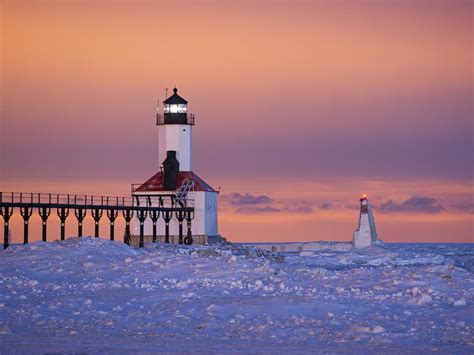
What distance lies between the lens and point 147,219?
78938 millimetres

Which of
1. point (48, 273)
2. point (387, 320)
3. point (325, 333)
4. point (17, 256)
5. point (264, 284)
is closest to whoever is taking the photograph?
point (325, 333)

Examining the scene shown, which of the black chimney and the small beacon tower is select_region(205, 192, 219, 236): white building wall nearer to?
the black chimney

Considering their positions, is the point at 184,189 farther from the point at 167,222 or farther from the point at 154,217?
the point at 154,217

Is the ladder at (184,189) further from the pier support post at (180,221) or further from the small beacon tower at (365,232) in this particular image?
the small beacon tower at (365,232)

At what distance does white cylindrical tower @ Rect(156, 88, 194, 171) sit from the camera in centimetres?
7956

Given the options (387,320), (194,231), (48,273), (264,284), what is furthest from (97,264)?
(194,231)

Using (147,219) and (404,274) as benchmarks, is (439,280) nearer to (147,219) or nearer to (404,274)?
(404,274)

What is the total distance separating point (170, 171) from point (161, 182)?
114 centimetres

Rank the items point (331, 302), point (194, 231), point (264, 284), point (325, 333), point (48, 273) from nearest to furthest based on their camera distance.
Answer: point (325, 333) < point (331, 302) < point (264, 284) < point (48, 273) < point (194, 231)

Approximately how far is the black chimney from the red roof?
0.29 meters

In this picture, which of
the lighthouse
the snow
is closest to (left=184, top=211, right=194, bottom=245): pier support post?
the lighthouse

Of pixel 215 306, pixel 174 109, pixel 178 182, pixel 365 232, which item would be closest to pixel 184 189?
pixel 178 182

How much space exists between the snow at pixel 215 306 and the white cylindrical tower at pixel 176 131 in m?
38.8

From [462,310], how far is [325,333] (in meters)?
4.98
